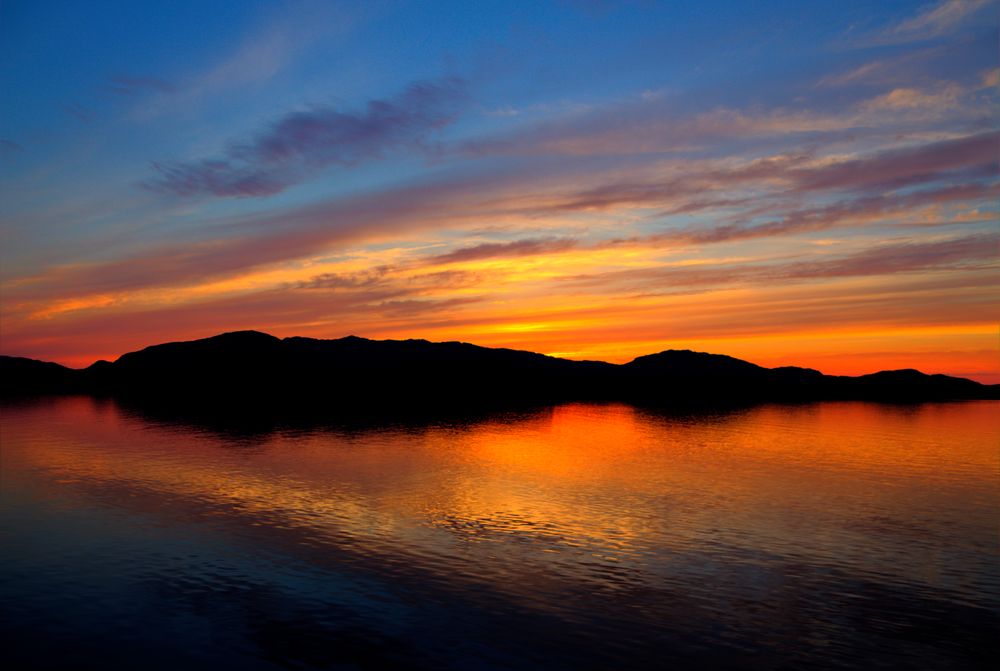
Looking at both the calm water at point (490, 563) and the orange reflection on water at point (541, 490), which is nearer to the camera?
the calm water at point (490, 563)

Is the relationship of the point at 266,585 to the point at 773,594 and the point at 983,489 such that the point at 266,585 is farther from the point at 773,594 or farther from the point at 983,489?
the point at 983,489

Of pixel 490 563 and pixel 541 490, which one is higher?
pixel 541 490

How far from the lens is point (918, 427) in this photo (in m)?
165

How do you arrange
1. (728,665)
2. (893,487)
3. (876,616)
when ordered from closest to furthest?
(728,665), (876,616), (893,487)

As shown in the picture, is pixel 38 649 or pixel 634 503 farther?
pixel 634 503

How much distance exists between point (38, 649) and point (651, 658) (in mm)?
26008

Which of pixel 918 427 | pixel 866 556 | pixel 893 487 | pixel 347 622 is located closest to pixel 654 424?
pixel 918 427

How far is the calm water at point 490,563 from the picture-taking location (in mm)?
29391

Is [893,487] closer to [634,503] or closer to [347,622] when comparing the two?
[634,503]

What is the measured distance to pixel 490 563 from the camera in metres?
41.8

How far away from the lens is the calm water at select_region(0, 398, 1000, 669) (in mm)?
29391

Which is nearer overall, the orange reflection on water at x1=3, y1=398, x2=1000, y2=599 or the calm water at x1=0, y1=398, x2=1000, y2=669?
the calm water at x1=0, y1=398, x2=1000, y2=669

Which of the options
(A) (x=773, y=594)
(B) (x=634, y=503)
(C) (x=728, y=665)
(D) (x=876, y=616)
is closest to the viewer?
(C) (x=728, y=665)

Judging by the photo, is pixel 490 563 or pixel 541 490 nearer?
pixel 490 563
